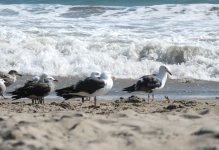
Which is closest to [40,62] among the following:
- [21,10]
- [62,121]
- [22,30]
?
[22,30]

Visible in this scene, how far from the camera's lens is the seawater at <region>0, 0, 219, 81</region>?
14648 millimetres

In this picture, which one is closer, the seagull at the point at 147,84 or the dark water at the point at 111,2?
the seagull at the point at 147,84

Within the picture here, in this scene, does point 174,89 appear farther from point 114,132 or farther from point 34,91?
point 114,132

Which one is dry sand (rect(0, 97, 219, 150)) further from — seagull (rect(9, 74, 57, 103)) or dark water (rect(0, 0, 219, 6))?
dark water (rect(0, 0, 219, 6))

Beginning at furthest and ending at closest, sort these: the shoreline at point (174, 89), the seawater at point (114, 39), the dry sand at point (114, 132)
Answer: the seawater at point (114, 39) → the shoreline at point (174, 89) → the dry sand at point (114, 132)

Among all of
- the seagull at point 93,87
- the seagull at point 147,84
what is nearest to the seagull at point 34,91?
the seagull at point 93,87

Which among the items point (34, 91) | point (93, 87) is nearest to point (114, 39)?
point (34, 91)

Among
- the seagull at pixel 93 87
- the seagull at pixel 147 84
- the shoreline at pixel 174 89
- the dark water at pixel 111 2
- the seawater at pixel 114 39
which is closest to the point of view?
the seagull at pixel 93 87

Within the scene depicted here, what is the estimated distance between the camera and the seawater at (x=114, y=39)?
14.6 metres

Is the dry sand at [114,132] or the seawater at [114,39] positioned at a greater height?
the seawater at [114,39]

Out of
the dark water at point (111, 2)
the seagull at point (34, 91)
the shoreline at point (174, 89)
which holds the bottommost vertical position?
the shoreline at point (174, 89)

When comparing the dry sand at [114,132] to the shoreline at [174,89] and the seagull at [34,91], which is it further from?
the shoreline at [174,89]

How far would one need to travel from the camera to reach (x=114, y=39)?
58.0 feet

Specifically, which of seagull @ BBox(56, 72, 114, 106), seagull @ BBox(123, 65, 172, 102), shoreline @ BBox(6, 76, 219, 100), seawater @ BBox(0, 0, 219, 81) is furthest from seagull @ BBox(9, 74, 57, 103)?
seawater @ BBox(0, 0, 219, 81)
